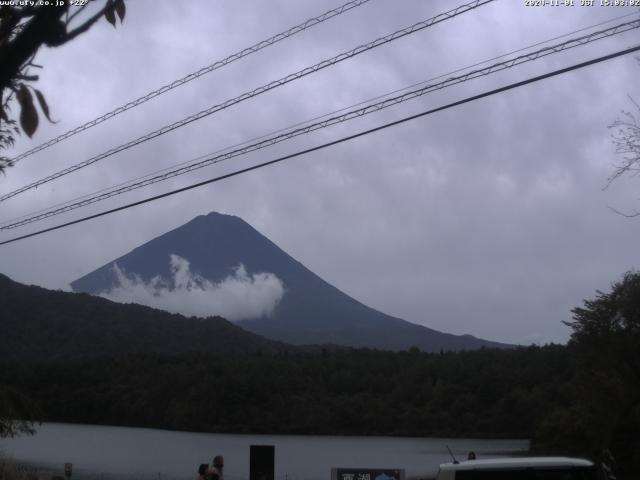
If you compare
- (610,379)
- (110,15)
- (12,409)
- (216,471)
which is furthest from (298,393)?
(110,15)

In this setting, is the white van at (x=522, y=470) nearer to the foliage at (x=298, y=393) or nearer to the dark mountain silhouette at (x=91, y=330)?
the foliage at (x=298, y=393)

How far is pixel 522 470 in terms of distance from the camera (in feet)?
32.1

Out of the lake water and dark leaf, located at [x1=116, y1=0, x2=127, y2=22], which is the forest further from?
dark leaf, located at [x1=116, y1=0, x2=127, y2=22]

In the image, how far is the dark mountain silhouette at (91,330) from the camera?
277ft

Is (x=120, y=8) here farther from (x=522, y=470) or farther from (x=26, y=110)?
(x=522, y=470)

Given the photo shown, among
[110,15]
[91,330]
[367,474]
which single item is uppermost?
[91,330]

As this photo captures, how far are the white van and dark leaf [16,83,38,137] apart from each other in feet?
23.5

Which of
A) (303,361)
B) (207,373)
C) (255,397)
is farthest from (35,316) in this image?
(303,361)

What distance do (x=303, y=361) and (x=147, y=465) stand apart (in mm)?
50726

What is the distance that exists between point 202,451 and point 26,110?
6253 centimetres

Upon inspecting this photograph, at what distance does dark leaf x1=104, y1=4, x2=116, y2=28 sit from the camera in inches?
174

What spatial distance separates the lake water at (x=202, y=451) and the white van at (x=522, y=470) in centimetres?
3061

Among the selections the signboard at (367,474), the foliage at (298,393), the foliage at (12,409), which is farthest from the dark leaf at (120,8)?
the foliage at (298,393)

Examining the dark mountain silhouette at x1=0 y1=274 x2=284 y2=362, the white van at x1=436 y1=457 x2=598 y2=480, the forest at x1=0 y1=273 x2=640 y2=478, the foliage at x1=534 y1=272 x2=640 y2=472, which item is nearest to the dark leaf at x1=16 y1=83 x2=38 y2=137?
the white van at x1=436 y1=457 x2=598 y2=480
